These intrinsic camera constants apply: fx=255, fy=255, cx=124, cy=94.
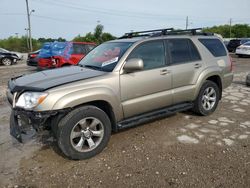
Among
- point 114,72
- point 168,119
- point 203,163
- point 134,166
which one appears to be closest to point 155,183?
point 134,166

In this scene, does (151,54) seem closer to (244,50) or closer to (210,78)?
(210,78)

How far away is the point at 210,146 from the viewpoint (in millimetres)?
4055

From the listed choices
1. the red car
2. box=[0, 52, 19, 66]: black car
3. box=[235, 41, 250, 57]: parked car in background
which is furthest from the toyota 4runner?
box=[235, 41, 250, 57]: parked car in background

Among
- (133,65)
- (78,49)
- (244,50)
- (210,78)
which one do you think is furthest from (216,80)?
(244,50)

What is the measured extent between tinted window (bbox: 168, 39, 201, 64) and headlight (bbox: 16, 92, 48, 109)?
2479 millimetres

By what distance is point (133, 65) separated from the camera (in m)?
3.87

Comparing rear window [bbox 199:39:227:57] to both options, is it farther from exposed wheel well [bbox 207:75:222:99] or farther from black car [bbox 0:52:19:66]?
black car [bbox 0:52:19:66]

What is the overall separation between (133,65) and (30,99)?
1.55 meters

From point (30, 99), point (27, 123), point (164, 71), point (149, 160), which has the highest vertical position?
point (164, 71)

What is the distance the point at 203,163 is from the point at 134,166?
0.96 meters

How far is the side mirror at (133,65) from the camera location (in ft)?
12.7

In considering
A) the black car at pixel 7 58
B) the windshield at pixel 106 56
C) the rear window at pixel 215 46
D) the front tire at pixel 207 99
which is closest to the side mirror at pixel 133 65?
the windshield at pixel 106 56

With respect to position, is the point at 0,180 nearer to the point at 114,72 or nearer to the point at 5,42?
the point at 114,72

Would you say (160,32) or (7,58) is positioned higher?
(160,32)
